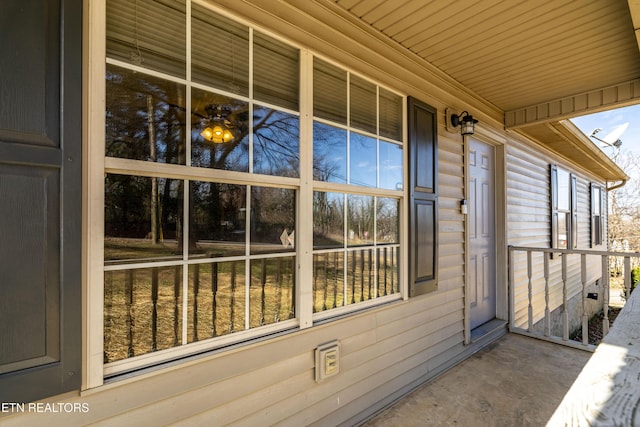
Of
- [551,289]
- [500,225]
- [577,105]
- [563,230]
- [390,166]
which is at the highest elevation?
[577,105]

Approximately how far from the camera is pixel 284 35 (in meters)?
1.67

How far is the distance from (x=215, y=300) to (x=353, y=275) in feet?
3.13

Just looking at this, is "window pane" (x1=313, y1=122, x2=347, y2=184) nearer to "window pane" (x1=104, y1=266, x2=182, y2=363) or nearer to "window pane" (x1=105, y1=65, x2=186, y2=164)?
"window pane" (x1=105, y1=65, x2=186, y2=164)

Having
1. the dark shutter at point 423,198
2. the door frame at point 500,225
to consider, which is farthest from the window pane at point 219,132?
the door frame at point 500,225

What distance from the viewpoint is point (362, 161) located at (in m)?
2.13

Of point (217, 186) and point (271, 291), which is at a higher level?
point (217, 186)

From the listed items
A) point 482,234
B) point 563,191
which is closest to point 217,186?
point 482,234

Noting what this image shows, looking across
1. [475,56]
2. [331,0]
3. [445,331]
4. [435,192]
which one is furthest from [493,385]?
[331,0]

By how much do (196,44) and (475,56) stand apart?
2200 millimetres

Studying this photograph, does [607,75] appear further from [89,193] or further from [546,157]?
[89,193]

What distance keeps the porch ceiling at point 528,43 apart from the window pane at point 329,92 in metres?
0.39

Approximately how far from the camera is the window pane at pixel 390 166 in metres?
2.27

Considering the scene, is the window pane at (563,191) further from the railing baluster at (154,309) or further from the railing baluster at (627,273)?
the railing baluster at (154,309)

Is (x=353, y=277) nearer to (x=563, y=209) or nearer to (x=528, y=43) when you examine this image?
(x=528, y=43)
